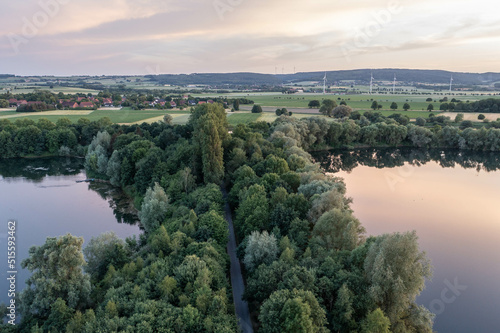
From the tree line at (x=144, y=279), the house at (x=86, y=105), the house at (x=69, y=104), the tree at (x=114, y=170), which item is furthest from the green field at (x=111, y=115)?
the tree line at (x=144, y=279)

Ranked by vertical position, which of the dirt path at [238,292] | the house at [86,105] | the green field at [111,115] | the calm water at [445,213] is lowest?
the calm water at [445,213]

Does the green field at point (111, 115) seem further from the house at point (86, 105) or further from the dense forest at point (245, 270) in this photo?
the dense forest at point (245, 270)

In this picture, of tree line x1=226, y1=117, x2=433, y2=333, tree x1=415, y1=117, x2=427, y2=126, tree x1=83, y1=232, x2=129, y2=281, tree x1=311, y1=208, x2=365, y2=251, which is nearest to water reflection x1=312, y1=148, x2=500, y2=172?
tree x1=415, y1=117, x2=427, y2=126

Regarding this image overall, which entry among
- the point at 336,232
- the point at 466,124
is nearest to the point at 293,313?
the point at 336,232

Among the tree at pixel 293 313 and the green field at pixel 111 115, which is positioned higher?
the green field at pixel 111 115

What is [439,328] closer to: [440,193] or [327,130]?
[440,193]
